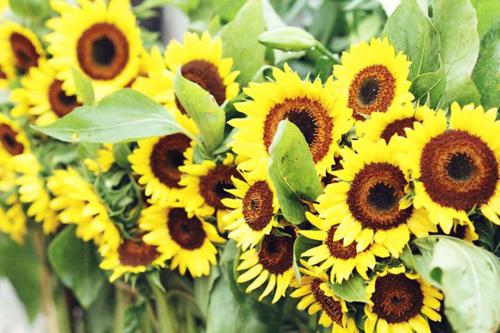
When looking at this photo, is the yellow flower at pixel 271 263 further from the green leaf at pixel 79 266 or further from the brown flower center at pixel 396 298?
the green leaf at pixel 79 266

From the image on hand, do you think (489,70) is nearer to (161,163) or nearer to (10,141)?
(161,163)

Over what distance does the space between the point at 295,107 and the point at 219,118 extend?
0.07 m

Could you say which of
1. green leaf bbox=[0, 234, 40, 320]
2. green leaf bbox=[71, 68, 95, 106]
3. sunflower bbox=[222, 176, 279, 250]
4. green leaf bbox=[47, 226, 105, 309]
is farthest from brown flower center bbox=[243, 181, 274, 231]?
green leaf bbox=[0, 234, 40, 320]

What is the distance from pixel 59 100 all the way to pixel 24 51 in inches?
2.8

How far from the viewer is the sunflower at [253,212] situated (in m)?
0.49

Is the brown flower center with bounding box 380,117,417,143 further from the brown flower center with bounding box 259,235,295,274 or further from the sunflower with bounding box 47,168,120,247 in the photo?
the sunflower with bounding box 47,168,120,247

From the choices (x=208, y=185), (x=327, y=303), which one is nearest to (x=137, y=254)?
(x=208, y=185)

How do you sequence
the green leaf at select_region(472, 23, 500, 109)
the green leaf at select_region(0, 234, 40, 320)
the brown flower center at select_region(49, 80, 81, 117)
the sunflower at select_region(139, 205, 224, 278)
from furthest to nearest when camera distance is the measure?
the green leaf at select_region(0, 234, 40, 320)
the brown flower center at select_region(49, 80, 81, 117)
the sunflower at select_region(139, 205, 224, 278)
the green leaf at select_region(472, 23, 500, 109)

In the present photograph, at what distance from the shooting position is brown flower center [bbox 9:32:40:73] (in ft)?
2.39

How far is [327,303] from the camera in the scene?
1.61 ft

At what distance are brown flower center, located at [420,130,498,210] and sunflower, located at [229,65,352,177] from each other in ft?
0.22

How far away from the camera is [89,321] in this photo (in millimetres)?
836

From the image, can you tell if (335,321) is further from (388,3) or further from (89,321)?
(89,321)

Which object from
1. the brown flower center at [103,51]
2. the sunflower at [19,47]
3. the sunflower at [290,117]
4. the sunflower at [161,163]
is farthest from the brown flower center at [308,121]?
the sunflower at [19,47]
